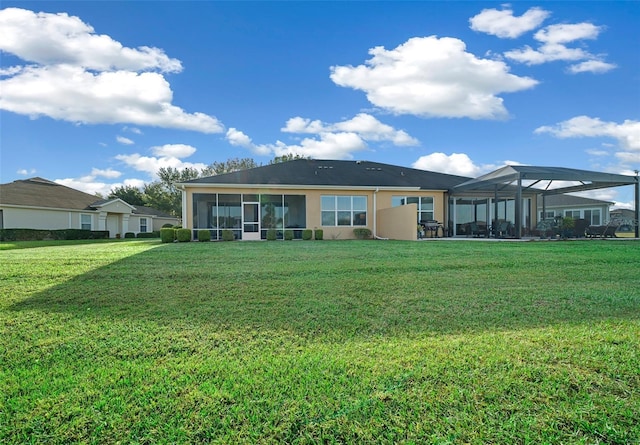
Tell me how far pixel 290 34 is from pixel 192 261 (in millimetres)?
10387

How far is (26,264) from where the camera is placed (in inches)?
294

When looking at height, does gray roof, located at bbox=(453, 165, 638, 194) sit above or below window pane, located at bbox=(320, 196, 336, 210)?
above

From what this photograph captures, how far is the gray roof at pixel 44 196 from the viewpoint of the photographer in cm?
2209

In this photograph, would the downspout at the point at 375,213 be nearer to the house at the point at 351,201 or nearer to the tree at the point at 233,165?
the house at the point at 351,201

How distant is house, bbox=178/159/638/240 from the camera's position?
53.8 ft

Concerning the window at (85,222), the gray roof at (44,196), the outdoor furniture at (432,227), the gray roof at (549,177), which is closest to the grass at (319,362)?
the gray roof at (549,177)

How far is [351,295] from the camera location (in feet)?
16.3

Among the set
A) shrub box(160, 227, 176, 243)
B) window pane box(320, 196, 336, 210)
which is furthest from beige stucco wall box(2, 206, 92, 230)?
window pane box(320, 196, 336, 210)

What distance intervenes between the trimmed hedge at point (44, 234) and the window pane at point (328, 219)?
55.0 feet

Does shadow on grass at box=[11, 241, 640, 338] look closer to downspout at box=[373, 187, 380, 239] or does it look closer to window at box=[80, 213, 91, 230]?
downspout at box=[373, 187, 380, 239]

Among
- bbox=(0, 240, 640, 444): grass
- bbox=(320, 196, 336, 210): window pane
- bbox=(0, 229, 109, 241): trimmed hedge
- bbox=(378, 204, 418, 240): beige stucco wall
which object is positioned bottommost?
bbox=(0, 240, 640, 444): grass

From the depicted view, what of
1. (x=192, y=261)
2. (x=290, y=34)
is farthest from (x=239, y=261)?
(x=290, y=34)

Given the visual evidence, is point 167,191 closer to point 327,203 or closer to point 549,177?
point 327,203

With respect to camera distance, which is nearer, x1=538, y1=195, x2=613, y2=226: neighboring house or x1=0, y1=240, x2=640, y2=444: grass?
x1=0, y1=240, x2=640, y2=444: grass
